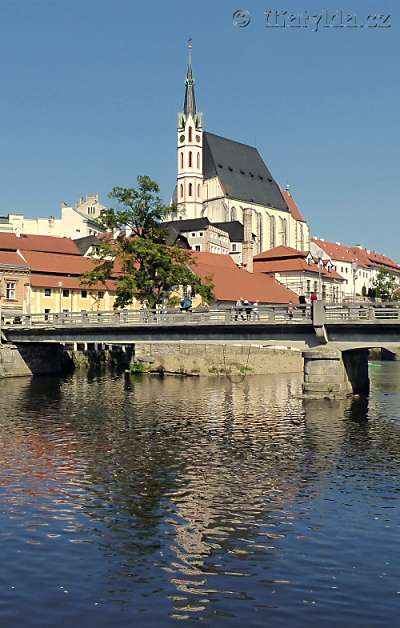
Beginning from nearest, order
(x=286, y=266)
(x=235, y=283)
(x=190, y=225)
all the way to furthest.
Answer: (x=235, y=283), (x=286, y=266), (x=190, y=225)

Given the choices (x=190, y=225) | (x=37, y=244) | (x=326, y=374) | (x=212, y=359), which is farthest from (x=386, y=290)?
(x=326, y=374)

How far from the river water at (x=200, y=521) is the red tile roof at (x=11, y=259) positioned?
173 feet

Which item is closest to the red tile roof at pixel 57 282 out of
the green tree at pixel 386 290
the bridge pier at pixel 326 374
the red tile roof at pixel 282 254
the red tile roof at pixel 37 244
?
the red tile roof at pixel 37 244

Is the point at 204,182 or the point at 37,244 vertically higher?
the point at 204,182

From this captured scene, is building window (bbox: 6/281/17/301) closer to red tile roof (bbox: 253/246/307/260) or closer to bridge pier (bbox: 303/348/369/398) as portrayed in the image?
bridge pier (bbox: 303/348/369/398)

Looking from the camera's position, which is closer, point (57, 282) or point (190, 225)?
point (57, 282)

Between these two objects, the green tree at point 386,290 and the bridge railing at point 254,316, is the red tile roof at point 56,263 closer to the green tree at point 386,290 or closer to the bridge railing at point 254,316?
the bridge railing at point 254,316

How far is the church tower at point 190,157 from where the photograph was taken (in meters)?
189

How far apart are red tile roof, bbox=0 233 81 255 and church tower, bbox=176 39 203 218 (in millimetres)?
81032

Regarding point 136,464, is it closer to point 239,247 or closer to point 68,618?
point 68,618

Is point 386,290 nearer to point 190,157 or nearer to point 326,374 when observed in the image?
point 190,157

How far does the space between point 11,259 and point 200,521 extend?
77450 mm

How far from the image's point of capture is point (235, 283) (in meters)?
118

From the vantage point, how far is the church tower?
189125 millimetres
